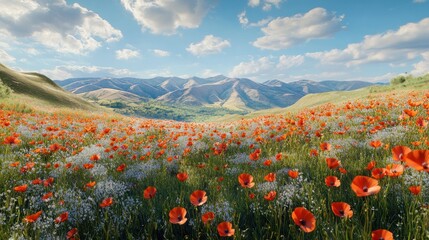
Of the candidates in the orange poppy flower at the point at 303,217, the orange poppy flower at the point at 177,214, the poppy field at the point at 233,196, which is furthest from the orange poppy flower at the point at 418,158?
the orange poppy flower at the point at 177,214

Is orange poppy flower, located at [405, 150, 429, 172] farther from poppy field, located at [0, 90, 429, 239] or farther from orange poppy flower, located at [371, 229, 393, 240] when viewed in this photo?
orange poppy flower, located at [371, 229, 393, 240]

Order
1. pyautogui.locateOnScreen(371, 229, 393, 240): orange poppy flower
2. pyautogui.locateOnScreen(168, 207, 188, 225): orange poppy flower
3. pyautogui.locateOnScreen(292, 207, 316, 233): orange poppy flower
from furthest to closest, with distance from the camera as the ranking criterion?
pyautogui.locateOnScreen(168, 207, 188, 225): orange poppy flower
pyautogui.locateOnScreen(292, 207, 316, 233): orange poppy flower
pyautogui.locateOnScreen(371, 229, 393, 240): orange poppy flower

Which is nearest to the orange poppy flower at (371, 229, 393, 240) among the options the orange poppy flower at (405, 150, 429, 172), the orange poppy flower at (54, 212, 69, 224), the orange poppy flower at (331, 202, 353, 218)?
the orange poppy flower at (331, 202, 353, 218)

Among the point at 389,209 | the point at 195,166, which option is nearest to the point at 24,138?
the point at 195,166

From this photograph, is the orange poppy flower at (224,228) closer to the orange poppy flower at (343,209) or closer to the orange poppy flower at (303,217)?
the orange poppy flower at (303,217)

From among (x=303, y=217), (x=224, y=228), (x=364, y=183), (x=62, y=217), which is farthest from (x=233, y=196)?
(x=62, y=217)

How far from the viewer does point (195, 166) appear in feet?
18.9

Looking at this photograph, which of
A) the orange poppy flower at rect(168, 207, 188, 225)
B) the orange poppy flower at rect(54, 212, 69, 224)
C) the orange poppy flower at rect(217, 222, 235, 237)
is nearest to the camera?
the orange poppy flower at rect(217, 222, 235, 237)

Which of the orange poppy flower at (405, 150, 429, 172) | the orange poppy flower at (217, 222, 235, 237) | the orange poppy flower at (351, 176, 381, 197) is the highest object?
the orange poppy flower at (405, 150, 429, 172)

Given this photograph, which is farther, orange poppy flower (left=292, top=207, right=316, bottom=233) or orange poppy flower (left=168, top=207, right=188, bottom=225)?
orange poppy flower (left=168, top=207, right=188, bottom=225)

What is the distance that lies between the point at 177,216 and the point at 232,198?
1456 millimetres

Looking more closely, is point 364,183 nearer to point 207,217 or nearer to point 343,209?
point 343,209

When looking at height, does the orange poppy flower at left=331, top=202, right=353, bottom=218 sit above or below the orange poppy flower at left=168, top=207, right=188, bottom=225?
above

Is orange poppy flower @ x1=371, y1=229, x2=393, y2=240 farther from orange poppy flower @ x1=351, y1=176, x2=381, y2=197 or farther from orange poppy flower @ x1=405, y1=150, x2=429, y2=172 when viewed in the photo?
orange poppy flower @ x1=405, y1=150, x2=429, y2=172
